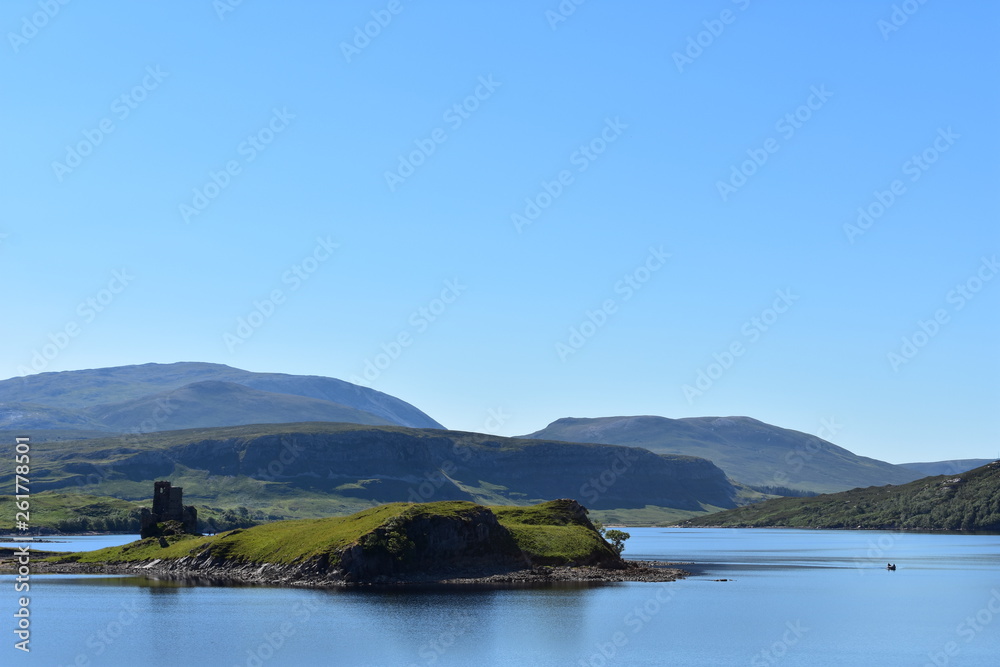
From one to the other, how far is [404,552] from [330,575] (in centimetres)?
1085

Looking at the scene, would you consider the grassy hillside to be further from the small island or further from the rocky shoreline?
the rocky shoreline

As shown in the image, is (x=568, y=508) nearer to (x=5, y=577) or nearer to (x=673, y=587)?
(x=673, y=587)

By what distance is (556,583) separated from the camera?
158375 mm

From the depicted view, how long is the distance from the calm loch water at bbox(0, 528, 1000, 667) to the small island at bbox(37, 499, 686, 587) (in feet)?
30.8

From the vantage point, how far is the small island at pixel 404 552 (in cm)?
15275

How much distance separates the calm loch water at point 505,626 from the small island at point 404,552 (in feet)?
30.8

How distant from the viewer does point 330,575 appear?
15088 cm

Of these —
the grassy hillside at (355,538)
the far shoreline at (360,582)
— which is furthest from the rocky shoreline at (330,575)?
the grassy hillside at (355,538)

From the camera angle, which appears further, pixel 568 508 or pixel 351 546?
pixel 568 508

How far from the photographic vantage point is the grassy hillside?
516ft

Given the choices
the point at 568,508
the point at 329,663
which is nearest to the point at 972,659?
the point at 329,663

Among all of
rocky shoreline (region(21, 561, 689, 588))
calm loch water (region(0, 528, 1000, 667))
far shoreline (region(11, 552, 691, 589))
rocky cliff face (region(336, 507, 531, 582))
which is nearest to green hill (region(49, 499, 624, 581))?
rocky cliff face (region(336, 507, 531, 582))

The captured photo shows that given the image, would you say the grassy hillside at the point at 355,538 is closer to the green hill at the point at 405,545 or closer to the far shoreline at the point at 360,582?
the green hill at the point at 405,545

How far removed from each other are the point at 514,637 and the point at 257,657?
25.7m
